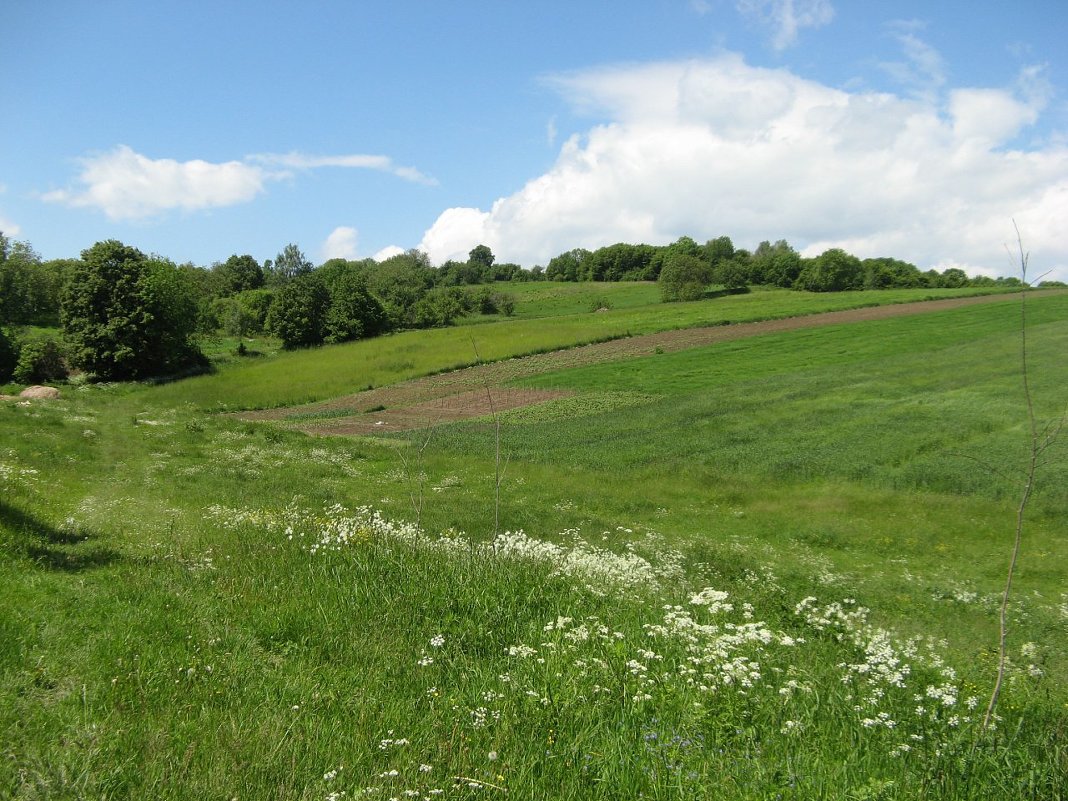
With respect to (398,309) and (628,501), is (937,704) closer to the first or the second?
(628,501)

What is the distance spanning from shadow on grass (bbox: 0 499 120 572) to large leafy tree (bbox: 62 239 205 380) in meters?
56.1

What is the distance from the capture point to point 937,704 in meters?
6.07

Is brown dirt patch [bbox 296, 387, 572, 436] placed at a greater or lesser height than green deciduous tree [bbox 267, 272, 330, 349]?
lesser

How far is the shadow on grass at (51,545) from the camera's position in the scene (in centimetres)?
873


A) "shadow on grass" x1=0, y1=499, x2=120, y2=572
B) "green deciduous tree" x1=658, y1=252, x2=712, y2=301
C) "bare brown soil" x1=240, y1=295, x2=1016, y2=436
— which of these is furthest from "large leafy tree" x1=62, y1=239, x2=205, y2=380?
"green deciduous tree" x1=658, y1=252, x2=712, y2=301

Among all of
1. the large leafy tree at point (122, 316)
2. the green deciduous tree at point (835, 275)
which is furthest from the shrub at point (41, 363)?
the green deciduous tree at point (835, 275)

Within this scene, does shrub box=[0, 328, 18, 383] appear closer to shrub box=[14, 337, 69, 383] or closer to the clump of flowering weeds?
shrub box=[14, 337, 69, 383]

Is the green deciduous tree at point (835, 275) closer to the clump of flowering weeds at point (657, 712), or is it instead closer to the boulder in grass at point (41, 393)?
the boulder in grass at point (41, 393)

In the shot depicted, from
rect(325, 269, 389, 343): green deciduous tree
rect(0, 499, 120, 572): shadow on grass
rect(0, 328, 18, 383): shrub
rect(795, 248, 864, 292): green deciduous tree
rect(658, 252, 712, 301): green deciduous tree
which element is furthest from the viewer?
rect(795, 248, 864, 292): green deciduous tree

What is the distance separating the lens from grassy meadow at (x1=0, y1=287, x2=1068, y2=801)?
4457mm

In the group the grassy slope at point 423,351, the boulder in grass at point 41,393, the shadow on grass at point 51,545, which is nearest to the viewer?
the shadow on grass at point 51,545

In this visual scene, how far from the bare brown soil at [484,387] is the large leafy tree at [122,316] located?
721 inches

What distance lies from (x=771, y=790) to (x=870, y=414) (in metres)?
31.7

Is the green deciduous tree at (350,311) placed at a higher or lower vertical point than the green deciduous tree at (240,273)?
lower
